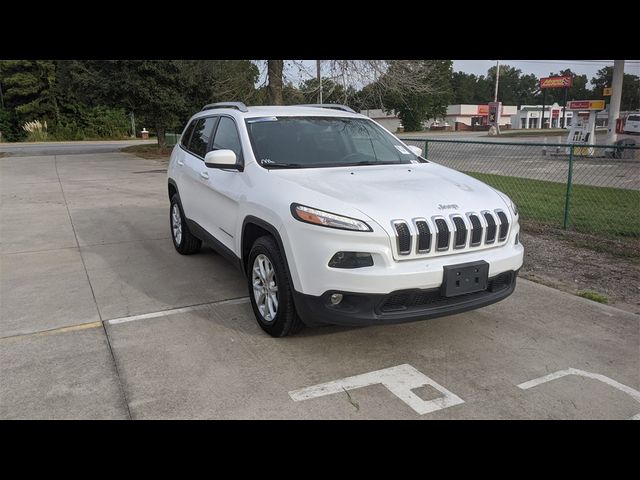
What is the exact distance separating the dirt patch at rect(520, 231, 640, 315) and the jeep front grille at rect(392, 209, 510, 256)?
204 centimetres

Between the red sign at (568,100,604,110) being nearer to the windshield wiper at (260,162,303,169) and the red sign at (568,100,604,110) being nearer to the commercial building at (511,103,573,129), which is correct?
the windshield wiper at (260,162,303,169)

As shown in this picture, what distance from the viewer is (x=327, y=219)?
3436 mm

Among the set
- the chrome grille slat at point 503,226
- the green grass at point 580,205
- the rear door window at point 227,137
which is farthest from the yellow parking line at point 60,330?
the green grass at point 580,205

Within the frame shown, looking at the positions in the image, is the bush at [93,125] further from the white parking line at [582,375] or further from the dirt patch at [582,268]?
the white parking line at [582,375]

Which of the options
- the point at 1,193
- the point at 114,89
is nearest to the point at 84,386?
the point at 1,193

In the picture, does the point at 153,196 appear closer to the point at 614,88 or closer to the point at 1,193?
the point at 1,193

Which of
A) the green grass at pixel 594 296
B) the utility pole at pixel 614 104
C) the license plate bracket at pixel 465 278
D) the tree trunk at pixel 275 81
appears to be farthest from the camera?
the utility pole at pixel 614 104

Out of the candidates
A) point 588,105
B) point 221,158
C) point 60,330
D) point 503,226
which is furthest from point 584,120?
point 60,330

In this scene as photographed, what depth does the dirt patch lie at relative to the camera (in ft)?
17.2

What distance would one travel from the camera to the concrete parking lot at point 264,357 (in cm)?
319

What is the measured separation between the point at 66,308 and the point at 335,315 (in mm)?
2869

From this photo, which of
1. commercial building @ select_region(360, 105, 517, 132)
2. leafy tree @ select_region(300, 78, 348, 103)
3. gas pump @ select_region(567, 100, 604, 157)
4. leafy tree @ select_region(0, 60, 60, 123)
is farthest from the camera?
commercial building @ select_region(360, 105, 517, 132)

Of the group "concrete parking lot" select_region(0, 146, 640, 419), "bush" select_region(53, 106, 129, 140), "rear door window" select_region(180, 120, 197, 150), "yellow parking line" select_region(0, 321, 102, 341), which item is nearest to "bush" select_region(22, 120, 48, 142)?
"bush" select_region(53, 106, 129, 140)

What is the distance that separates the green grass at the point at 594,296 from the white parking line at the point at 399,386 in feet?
7.95
